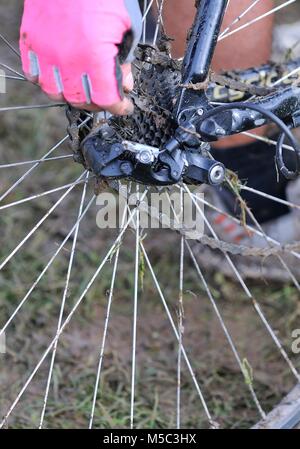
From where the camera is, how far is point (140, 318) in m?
1.67

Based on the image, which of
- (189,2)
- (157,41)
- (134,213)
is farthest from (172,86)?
(189,2)

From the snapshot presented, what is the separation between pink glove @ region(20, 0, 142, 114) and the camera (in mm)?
981

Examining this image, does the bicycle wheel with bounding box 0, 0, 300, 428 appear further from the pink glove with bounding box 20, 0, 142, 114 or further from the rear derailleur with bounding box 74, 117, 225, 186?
the pink glove with bounding box 20, 0, 142, 114

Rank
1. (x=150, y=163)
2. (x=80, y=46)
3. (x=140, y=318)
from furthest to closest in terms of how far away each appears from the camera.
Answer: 1. (x=140, y=318)
2. (x=150, y=163)
3. (x=80, y=46)

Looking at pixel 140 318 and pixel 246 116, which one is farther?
pixel 140 318

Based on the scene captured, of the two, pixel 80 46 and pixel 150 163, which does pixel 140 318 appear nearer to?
pixel 150 163

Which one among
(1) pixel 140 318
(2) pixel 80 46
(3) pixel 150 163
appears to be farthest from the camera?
(1) pixel 140 318

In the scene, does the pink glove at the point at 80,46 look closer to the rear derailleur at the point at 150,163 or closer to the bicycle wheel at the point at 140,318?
the rear derailleur at the point at 150,163

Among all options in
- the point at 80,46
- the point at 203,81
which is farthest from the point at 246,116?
the point at 80,46

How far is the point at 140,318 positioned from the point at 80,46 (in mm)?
789

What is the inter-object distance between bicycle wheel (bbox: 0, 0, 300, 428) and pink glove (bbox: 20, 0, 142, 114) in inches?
9.9
